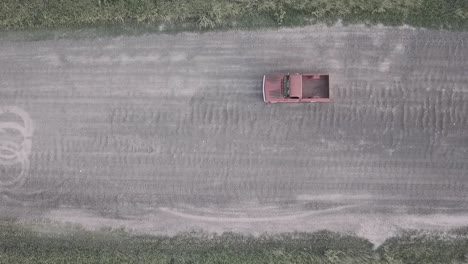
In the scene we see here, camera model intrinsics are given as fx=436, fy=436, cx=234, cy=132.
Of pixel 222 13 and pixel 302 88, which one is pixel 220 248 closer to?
pixel 302 88

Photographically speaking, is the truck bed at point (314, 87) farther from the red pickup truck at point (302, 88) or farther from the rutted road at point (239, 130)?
the rutted road at point (239, 130)

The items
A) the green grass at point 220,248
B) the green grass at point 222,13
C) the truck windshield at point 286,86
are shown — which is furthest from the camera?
the green grass at point 222,13

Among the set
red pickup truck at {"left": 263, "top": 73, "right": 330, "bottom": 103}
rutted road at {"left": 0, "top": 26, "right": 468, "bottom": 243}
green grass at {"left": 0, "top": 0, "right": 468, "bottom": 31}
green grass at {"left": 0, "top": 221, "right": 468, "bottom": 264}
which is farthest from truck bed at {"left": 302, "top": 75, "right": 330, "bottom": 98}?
green grass at {"left": 0, "top": 221, "right": 468, "bottom": 264}

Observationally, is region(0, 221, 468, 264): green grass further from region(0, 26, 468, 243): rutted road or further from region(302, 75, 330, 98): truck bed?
region(302, 75, 330, 98): truck bed

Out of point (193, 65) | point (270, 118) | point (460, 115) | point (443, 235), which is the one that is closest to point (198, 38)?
point (193, 65)

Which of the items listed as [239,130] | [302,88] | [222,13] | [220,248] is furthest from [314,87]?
[220,248]

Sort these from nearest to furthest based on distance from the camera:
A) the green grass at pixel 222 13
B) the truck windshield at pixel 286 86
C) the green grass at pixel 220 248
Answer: the truck windshield at pixel 286 86 → the green grass at pixel 220 248 → the green grass at pixel 222 13

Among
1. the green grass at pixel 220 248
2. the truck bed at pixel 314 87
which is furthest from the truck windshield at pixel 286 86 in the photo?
the green grass at pixel 220 248

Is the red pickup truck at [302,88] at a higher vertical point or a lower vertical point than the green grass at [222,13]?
lower
